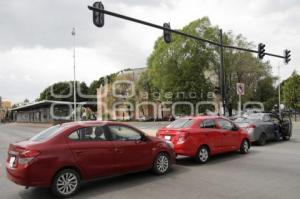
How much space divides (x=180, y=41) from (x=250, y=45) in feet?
34.6

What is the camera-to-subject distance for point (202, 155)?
10.9 meters

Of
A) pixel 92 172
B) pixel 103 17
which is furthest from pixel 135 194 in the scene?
pixel 103 17

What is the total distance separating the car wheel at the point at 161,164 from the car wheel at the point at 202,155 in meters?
1.62

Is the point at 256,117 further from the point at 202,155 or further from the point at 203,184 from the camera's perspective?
the point at 203,184

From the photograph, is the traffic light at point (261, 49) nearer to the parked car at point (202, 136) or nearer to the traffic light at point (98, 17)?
the parked car at point (202, 136)

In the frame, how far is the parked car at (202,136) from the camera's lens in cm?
1059

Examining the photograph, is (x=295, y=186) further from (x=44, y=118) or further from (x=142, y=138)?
(x=44, y=118)

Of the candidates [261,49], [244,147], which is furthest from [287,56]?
[244,147]

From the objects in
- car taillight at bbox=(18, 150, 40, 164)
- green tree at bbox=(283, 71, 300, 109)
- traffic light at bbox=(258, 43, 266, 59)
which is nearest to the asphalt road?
car taillight at bbox=(18, 150, 40, 164)

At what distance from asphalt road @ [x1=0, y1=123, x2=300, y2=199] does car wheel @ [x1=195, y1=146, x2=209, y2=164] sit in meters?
0.22

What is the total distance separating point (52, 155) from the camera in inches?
281

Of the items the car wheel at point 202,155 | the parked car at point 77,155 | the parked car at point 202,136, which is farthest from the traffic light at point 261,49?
the parked car at point 77,155

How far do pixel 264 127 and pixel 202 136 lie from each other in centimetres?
600

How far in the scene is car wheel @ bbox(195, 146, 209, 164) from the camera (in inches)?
424
